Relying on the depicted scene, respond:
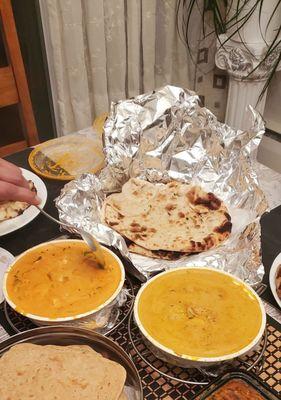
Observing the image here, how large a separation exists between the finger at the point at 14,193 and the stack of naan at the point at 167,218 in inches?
9.2

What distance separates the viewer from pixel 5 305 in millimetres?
902

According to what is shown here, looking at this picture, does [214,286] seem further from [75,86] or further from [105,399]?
[75,86]

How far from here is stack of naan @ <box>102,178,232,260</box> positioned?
43.1 inches

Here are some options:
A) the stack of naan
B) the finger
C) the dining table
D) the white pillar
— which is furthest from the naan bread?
the white pillar

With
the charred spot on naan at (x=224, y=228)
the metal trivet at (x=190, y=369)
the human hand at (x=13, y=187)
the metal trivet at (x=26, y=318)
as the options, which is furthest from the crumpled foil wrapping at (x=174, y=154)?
the metal trivet at (x=190, y=369)

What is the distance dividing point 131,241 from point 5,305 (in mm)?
354

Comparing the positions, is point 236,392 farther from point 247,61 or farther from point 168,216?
point 247,61

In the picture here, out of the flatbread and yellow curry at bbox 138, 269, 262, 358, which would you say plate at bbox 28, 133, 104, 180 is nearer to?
the flatbread

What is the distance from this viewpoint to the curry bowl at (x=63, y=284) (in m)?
0.81

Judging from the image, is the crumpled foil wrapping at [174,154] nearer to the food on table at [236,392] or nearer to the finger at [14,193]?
the finger at [14,193]

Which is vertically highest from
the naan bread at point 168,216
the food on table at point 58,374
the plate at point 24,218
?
the food on table at point 58,374

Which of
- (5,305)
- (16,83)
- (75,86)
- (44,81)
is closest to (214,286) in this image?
(5,305)

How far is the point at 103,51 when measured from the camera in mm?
2223

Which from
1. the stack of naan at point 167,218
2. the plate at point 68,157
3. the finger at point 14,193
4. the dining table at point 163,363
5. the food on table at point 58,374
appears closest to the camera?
the food on table at point 58,374
